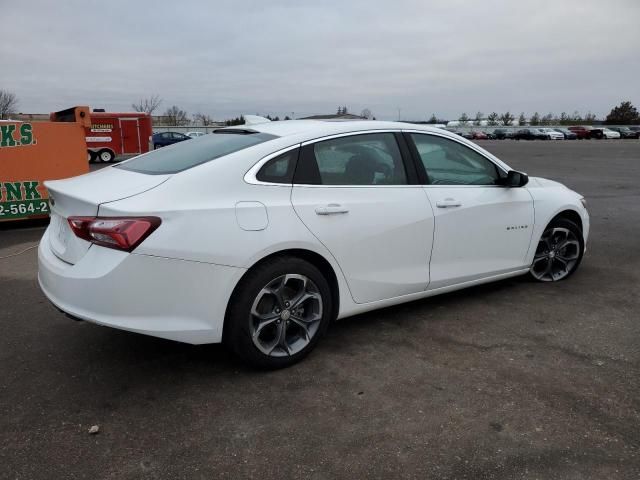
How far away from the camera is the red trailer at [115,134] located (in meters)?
26.9

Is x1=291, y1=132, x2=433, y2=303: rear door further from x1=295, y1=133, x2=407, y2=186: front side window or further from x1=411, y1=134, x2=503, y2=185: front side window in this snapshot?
x1=411, y1=134, x2=503, y2=185: front side window

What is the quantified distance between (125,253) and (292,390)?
123 cm

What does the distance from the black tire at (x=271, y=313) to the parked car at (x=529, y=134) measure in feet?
203

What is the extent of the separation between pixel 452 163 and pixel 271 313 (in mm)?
2007

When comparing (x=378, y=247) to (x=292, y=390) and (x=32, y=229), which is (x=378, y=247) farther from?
(x=32, y=229)

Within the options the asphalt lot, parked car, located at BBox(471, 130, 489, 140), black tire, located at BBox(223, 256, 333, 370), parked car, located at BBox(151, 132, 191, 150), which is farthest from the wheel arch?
parked car, located at BBox(471, 130, 489, 140)

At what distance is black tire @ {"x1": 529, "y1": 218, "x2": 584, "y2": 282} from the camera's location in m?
4.92

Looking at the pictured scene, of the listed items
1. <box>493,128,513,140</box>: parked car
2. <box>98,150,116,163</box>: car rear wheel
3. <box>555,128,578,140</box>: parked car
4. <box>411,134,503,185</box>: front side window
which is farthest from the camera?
<box>493,128,513,140</box>: parked car

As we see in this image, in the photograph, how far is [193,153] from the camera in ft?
11.6

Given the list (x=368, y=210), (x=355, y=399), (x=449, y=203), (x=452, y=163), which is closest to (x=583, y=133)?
(x=452, y=163)

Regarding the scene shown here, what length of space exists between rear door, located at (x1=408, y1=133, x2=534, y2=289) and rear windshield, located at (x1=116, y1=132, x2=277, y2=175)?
1278mm

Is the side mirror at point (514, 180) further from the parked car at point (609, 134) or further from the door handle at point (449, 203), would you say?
the parked car at point (609, 134)

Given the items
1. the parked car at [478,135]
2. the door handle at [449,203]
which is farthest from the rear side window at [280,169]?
the parked car at [478,135]

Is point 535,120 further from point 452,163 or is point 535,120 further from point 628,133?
point 452,163
